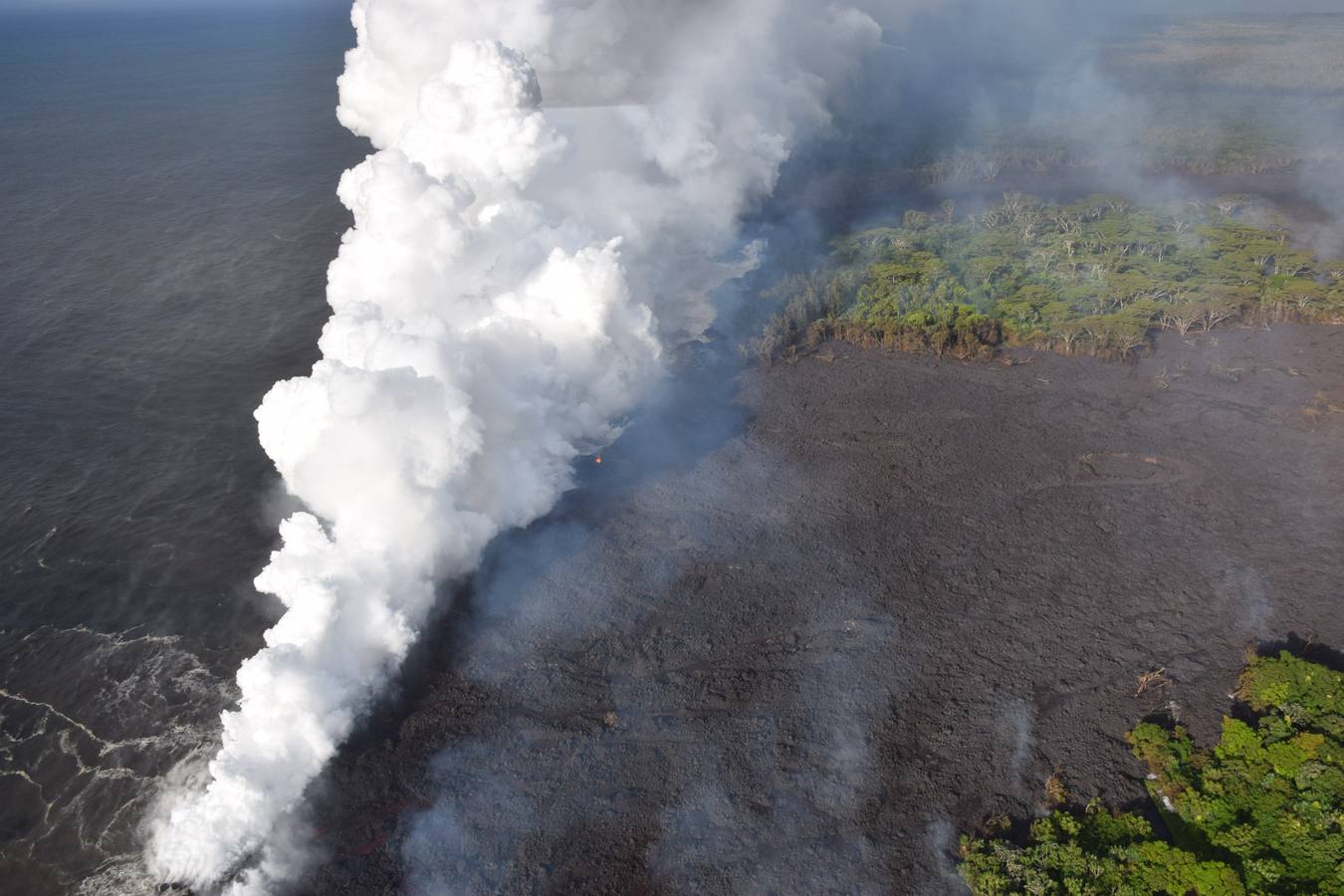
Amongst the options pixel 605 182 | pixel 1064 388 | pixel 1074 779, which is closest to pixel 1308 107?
pixel 1064 388

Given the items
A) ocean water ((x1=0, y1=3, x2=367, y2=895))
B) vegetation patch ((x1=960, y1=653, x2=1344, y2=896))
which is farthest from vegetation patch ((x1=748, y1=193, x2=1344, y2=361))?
ocean water ((x1=0, y1=3, x2=367, y2=895))

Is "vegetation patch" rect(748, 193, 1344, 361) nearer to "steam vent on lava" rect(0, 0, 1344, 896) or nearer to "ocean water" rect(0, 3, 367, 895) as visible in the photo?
"steam vent on lava" rect(0, 0, 1344, 896)

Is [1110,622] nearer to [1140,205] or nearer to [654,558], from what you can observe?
[654,558]

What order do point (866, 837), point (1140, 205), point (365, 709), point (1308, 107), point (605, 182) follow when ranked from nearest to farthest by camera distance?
point (866, 837)
point (365, 709)
point (605, 182)
point (1140, 205)
point (1308, 107)

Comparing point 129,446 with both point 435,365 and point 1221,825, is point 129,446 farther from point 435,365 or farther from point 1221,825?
point 1221,825

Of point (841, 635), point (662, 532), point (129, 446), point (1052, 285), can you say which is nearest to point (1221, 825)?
point (841, 635)

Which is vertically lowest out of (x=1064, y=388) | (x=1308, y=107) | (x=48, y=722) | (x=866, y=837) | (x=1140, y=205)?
(x=48, y=722)

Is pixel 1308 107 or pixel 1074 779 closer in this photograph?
pixel 1074 779
